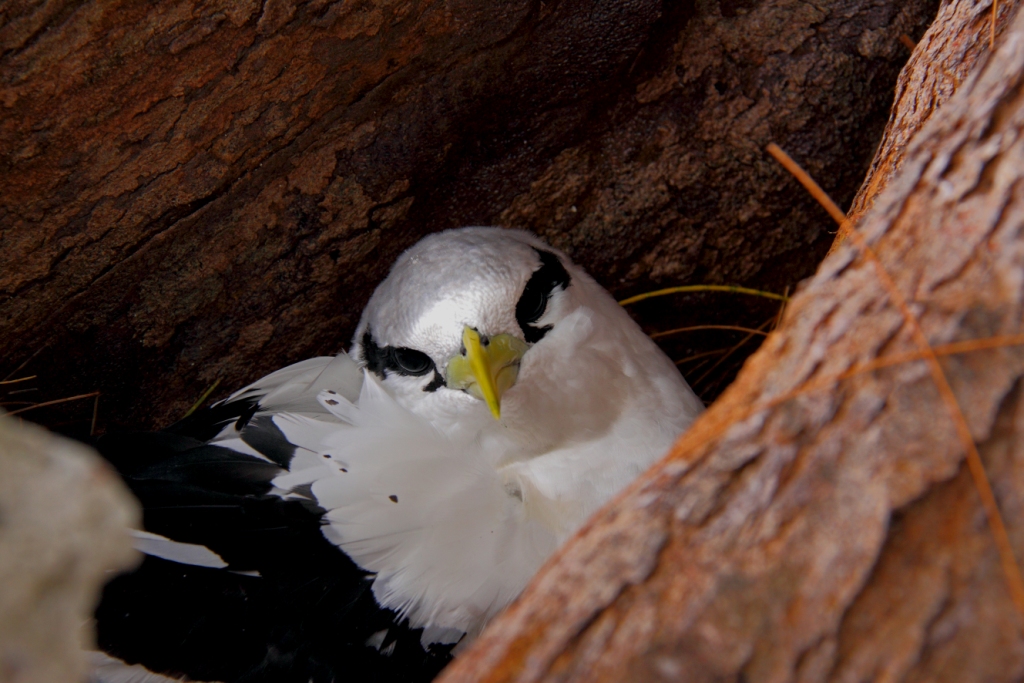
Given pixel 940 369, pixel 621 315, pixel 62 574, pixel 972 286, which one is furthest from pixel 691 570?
pixel 621 315

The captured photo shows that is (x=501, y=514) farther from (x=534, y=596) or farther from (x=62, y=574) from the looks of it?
(x=62, y=574)

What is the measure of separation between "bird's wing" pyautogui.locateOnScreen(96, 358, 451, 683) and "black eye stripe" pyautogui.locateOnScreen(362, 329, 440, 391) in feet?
1.22

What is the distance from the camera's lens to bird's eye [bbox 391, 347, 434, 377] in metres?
1.79

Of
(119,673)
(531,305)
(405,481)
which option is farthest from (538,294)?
(119,673)

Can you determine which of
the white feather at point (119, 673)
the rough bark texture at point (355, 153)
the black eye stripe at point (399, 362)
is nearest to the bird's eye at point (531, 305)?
the black eye stripe at point (399, 362)

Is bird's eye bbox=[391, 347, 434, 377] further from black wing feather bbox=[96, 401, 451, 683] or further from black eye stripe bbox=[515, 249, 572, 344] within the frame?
black wing feather bbox=[96, 401, 451, 683]

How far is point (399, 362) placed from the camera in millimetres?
1849

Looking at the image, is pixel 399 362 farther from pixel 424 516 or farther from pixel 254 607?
pixel 254 607

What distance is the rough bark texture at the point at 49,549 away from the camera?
3.12ft

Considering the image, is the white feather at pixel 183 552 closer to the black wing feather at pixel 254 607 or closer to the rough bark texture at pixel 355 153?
the black wing feather at pixel 254 607

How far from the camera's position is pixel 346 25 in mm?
1858

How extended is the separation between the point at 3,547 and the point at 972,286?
1250 millimetres

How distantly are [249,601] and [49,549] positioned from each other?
645 millimetres

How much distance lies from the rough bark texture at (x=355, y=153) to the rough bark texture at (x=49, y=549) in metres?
1.00
